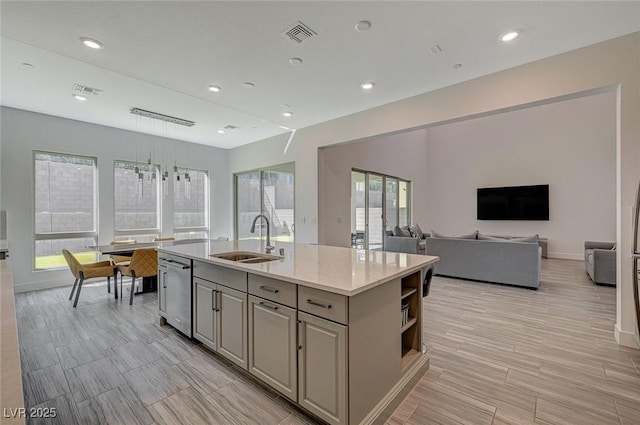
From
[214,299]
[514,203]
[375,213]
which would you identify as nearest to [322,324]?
[214,299]

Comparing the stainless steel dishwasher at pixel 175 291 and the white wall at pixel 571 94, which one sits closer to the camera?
the white wall at pixel 571 94

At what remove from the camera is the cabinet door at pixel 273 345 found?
1825mm

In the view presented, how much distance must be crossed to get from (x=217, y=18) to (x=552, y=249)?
30.0 ft

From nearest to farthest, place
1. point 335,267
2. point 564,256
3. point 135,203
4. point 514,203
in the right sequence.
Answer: point 335,267, point 135,203, point 564,256, point 514,203

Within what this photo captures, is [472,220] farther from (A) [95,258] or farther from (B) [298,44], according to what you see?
(A) [95,258]

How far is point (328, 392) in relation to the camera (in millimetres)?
1640

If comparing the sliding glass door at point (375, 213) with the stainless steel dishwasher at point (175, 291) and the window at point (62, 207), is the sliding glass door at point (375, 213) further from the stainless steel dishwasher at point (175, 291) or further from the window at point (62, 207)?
the window at point (62, 207)

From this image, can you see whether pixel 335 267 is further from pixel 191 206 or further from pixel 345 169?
pixel 191 206

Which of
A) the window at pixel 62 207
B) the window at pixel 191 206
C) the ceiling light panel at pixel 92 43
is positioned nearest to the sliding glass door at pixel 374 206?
the window at pixel 191 206

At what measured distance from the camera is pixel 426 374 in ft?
7.54

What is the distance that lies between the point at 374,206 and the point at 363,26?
5086mm

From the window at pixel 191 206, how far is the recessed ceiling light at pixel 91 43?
12.6ft

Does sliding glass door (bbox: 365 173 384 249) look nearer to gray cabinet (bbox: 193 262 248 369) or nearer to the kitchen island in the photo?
the kitchen island

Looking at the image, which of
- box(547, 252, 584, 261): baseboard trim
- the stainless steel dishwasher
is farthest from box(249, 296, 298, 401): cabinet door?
box(547, 252, 584, 261): baseboard trim
